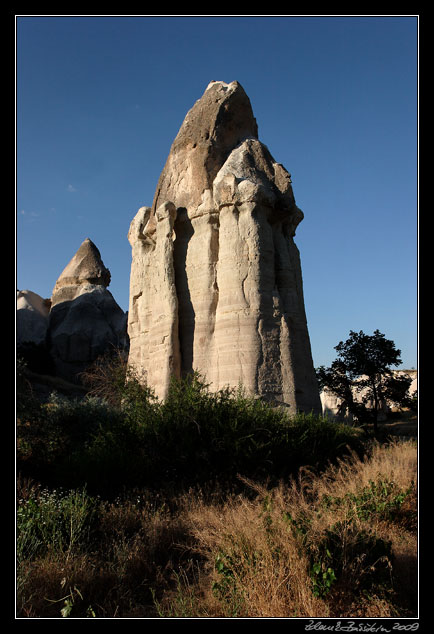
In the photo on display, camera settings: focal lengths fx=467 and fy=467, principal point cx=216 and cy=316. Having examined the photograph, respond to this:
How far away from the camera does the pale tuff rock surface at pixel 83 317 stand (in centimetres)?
2858

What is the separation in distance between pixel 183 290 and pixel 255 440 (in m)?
5.29

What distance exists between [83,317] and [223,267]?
19874 millimetres

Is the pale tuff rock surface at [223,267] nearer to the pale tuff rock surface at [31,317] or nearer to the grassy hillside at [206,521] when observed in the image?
the grassy hillside at [206,521]

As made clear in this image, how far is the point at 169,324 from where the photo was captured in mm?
12164

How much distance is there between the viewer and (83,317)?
97.3ft

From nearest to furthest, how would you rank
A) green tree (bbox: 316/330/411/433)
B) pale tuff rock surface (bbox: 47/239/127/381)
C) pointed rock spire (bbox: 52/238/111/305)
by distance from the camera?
green tree (bbox: 316/330/411/433) → pale tuff rock surface (bbox: 47/239/127/381) → pointed rock spire (bbox: 52/238/111/305)

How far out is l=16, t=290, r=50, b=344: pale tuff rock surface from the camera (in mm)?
30942

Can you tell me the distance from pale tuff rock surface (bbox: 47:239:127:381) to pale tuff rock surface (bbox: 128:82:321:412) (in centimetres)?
1520

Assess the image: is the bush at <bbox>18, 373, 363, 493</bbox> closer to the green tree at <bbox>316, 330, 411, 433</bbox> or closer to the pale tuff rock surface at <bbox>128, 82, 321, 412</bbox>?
the pale tuff rock surface at <bbox>128, 82, 321, 412</bbox>

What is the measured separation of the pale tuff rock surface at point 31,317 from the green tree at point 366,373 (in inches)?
734

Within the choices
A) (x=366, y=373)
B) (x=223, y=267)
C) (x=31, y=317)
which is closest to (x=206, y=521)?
(x=223, y=267)
